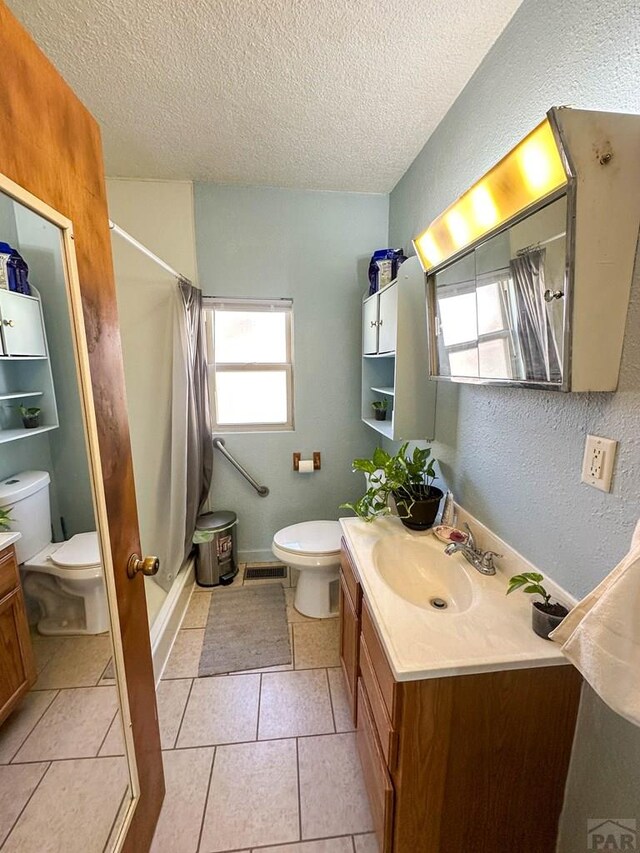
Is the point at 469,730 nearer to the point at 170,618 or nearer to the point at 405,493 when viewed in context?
the point at 405,493

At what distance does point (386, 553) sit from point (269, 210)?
2.18 metres

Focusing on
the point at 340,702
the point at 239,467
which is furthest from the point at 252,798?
the point at 239,467

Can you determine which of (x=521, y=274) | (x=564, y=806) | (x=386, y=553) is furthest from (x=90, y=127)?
(x=564, y=806)

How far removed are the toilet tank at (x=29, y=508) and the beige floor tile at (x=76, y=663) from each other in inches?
8.4

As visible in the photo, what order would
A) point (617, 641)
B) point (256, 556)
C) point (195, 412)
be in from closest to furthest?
point (617, 641)
point (195, 412)
point (256, 556)

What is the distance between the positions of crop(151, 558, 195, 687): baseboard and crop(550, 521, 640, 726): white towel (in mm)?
1564

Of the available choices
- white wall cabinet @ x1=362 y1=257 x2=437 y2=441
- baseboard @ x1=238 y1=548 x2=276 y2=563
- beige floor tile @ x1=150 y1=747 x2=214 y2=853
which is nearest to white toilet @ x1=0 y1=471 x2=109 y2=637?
beige floor tile @ x1=150 y1=747 x2=214 y2=853

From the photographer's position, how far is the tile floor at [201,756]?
742 mm

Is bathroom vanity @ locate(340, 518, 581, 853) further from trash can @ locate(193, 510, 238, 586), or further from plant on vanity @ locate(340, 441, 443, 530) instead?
trash can @ locate(193, 510, 238, 586)

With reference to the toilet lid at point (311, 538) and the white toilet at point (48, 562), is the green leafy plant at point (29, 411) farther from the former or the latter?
the toilet lid at point (311, 538)

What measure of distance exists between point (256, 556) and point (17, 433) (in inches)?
85.5

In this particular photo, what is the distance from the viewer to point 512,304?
0.98 meters

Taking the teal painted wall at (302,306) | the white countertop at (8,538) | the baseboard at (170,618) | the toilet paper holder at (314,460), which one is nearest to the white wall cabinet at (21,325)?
the white countertop at (8,538)

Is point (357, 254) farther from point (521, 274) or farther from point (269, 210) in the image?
point (521, 274)
